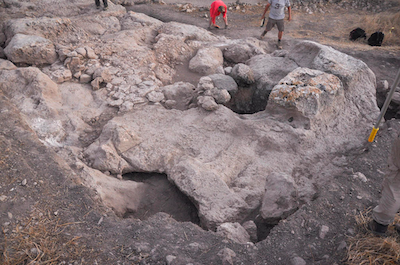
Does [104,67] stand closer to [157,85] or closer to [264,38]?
[157,85]

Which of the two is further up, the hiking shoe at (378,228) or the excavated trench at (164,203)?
the hiking shoe at (378,228)

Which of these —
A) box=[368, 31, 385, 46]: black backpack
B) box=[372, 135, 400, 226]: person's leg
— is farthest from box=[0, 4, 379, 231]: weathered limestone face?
box=[368, 31, 385, 46]: black backpack

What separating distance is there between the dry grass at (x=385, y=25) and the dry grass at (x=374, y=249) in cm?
735

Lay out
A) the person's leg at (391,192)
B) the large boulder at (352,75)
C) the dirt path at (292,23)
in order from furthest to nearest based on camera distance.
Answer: the dirt path at (292,23), the large boulder at (352,75), the person's leg at (391,192)

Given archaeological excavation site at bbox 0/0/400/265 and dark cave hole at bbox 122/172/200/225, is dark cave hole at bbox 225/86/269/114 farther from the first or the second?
dark cave hole at bbox 122/172/200/225

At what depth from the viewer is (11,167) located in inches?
113

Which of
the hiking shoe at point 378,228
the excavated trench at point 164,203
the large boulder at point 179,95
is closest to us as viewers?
the hiking shoe at point 378,228

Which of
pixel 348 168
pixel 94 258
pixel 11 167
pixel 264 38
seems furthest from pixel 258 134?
pixel 264 38

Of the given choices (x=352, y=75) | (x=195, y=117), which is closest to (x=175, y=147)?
(x=195, y=117)

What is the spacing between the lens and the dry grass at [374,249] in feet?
7.10

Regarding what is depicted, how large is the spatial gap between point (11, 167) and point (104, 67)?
2.56 meters

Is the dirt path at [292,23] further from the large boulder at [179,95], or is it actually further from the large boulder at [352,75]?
the large boulder at [179,95]

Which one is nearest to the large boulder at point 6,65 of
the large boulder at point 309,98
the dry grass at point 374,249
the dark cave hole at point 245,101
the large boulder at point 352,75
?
the dark cave hole at point 245,101

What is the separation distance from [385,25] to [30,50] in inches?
365
